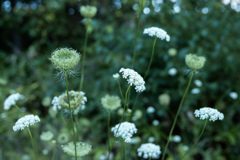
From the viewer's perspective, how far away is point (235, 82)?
2709 millimetres

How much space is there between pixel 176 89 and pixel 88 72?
4.94ft

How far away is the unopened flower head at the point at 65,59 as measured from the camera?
2.79 feet

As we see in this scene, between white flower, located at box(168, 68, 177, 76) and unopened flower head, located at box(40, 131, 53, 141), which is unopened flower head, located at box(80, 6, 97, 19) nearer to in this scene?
unopened flower head, located at box(40, 131, 53, 141)

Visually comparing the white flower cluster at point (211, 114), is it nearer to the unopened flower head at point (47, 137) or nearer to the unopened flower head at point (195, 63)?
the unopened flower head at point (195, 63)

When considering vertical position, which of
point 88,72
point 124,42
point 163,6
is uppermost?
point 163,6

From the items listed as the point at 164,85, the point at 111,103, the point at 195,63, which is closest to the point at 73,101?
the point at 111,103

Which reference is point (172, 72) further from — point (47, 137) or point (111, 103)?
point (47, 137)

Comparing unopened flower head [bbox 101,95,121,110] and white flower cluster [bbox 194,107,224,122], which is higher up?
white flower cluster [bbox 194,107,224,122]

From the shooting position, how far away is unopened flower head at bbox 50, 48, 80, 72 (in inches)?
33.5

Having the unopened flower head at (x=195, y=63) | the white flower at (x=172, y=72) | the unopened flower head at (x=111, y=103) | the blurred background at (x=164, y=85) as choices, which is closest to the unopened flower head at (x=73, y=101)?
the unopened flower head at (x=111, y=103)

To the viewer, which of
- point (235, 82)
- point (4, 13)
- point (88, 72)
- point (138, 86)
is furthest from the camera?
point (4, 13)

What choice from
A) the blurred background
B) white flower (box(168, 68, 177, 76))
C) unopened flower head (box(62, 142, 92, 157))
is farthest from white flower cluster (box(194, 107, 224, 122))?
white flower (box(168, 68, 177, 76))

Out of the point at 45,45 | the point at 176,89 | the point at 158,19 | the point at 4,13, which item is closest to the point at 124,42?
the point at 158,19

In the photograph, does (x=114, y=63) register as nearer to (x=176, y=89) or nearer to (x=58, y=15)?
(x=176, y=89)
